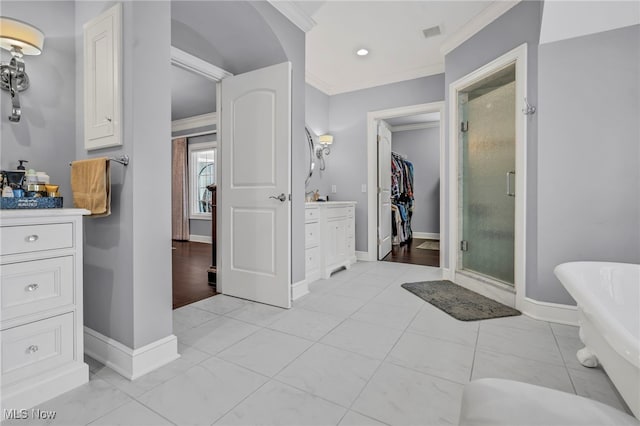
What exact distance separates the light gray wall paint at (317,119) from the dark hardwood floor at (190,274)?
5.97 ft

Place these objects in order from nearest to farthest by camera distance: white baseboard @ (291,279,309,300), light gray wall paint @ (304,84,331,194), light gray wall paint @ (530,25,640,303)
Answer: light gray wall paint @ (530,25,640,303)
white baseboard @ (291,279,309,300)
light gray wall paint @ (304,84,331,194)

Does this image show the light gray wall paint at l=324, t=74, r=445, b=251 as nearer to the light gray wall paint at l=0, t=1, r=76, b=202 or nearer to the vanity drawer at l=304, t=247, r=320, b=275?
the vanity drawer at l=304, t=247, r=320, b=275

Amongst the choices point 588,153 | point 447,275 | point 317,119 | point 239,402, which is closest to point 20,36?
point 239,402

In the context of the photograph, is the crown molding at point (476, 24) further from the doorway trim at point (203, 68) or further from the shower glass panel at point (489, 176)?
the doorway trim at point (203, 68)

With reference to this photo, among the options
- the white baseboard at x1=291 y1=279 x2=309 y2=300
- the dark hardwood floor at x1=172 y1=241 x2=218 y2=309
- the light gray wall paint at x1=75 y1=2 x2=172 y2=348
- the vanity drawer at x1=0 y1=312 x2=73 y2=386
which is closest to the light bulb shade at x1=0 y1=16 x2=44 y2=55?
the light gray wall paint at x1=75 y1=2 x2=172 y2=348

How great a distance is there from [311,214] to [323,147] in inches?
68.7

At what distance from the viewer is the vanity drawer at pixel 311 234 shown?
324cm

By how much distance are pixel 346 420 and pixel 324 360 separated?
49 centimetres

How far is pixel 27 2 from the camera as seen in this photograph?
5.58ft

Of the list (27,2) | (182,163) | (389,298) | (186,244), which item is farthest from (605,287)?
(182,163)

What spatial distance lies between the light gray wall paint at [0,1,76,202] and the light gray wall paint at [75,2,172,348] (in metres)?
0.18

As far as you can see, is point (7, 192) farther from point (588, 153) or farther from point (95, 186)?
point (588, 153)

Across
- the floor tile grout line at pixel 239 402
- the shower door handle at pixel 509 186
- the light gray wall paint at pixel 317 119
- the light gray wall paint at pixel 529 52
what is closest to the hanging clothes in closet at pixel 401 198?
the light gray wall paint at pixel 317 119

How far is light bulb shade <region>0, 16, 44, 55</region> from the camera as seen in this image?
4.96 ft
